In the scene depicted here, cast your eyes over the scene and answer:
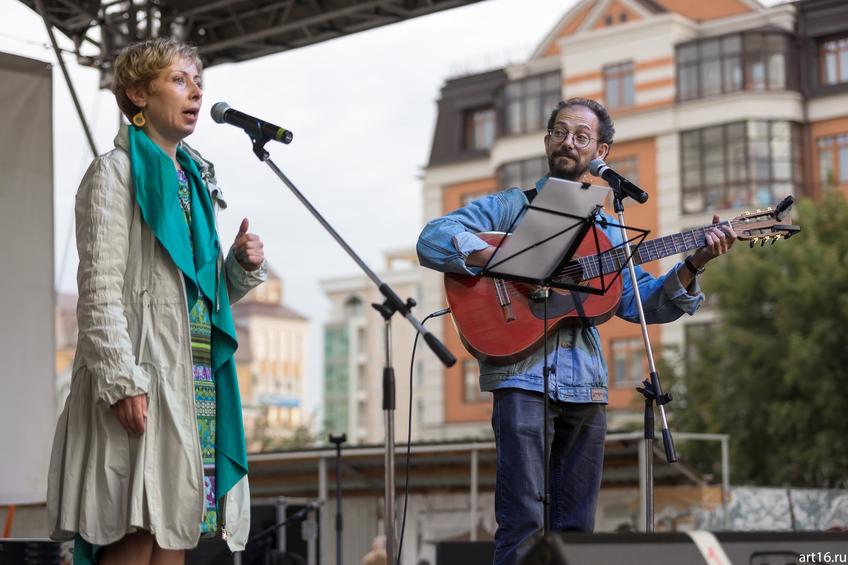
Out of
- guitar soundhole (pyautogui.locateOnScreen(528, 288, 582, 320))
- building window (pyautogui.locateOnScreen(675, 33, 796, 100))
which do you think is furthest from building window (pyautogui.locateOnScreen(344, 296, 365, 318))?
guitar soundhole (pyautogui.locateOnScreen(528, 288, 582, 320))

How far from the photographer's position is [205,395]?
359cm

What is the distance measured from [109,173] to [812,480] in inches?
924

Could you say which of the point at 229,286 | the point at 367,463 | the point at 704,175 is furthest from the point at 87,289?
the point at 704,175

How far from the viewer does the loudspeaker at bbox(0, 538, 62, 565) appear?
608 cm

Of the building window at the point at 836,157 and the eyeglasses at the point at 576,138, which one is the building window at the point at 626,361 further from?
the eyeglasses at the point at 576,138

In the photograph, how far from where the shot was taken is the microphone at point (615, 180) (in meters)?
4.48

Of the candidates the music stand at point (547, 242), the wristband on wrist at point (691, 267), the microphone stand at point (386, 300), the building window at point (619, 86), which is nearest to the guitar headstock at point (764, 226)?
the wristband on wrist at point (691, 267)

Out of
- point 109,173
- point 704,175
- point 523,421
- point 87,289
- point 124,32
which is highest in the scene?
point 704,175

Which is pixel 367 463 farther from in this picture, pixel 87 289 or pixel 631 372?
pixel 631 372

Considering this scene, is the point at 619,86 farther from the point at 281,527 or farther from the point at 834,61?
the point at 281,527

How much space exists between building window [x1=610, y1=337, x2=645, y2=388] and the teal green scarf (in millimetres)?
35472

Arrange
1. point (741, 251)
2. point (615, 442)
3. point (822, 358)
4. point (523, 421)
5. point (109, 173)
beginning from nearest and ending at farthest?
point (109, 173)
point (523, 421)
point (615, 442)
point (822, 358)
point (741, 251)

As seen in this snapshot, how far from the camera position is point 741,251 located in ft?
88.8

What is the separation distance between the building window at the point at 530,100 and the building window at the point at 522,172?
1.09 meters
